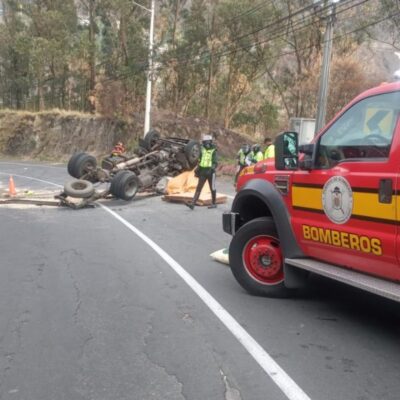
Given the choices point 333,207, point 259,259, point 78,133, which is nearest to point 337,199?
point 333,207

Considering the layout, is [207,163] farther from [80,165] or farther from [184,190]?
[80,165]

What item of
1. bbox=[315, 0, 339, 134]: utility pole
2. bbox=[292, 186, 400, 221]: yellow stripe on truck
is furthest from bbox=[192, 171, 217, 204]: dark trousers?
bbox=[292, 186, 400, 221]: yellow stripe on truck

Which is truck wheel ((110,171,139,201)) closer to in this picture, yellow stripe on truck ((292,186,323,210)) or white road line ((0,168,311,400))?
white road line ((0,168,311,400))

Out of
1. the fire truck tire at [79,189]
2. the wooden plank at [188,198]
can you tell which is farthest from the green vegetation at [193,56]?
the fire truck tire at [79,189]

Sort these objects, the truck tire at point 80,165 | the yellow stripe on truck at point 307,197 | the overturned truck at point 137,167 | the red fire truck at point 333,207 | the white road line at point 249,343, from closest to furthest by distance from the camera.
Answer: the white road line at point 249,343, the red fire truck at point 333,207, the yellow stripe on truck at point 307,197, the overturned truck at point 137,167, the truck tire at point 80,165

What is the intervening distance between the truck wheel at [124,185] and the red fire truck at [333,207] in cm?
887

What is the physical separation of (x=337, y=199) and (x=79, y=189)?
10436mm

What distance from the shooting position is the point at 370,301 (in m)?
5.86

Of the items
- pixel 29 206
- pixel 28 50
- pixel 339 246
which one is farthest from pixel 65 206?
pixel 28 50

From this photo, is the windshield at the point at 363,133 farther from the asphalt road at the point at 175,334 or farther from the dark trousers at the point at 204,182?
the dark trousers at the point at 204,182

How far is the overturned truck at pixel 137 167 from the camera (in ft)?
49.1

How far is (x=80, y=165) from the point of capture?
15.8 metres

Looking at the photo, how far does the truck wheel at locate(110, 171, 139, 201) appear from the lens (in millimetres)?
14852

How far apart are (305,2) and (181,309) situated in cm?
2718
